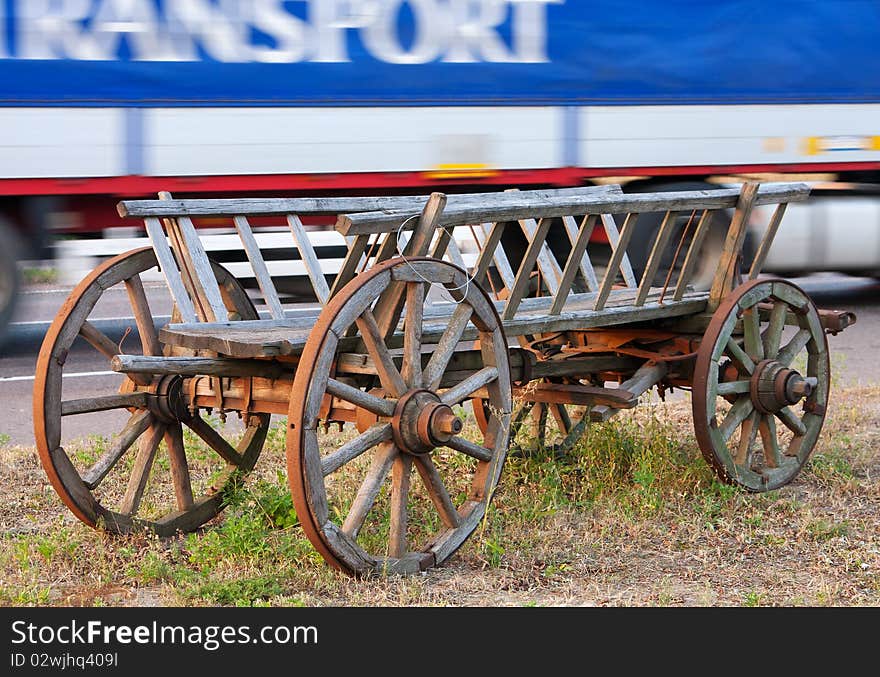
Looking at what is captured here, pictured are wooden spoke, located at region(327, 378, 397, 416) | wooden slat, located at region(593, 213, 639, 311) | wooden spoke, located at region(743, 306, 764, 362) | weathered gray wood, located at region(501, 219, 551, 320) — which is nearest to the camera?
wooden spoke, located at region(327, 378, 397, 416)

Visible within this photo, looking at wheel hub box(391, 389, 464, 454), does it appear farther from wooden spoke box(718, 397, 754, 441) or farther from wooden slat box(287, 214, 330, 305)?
wooden spoke box(718, 397, 754, 441)

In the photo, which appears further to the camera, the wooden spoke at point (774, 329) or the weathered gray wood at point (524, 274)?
the wooden spoke at point (774, 329)

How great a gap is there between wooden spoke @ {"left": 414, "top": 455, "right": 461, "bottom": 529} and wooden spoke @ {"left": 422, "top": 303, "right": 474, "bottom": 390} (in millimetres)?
268

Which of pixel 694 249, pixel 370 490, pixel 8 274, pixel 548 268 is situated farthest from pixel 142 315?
pixel 8 274

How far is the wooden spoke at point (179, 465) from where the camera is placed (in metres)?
4.88

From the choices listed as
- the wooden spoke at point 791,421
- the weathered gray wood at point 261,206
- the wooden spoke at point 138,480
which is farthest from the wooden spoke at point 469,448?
the wooden spoke at point 791,421

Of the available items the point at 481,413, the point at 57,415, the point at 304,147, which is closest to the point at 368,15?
the point at 304,147

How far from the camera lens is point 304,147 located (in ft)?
30.5

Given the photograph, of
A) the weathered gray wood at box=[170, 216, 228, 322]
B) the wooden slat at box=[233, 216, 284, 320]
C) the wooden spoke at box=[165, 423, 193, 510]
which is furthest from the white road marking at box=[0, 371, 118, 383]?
the weathered gray wood at box=[170, 216, 228, 322]

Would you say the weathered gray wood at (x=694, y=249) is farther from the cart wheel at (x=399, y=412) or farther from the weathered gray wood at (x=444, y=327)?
the cart wheel at (x=399, y=412)

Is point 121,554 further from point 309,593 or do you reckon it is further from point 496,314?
point 496,314

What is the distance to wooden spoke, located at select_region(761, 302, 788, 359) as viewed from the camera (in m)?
5.46

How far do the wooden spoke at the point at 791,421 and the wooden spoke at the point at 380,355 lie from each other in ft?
6.77

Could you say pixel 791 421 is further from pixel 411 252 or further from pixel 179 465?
pixel 179 465
